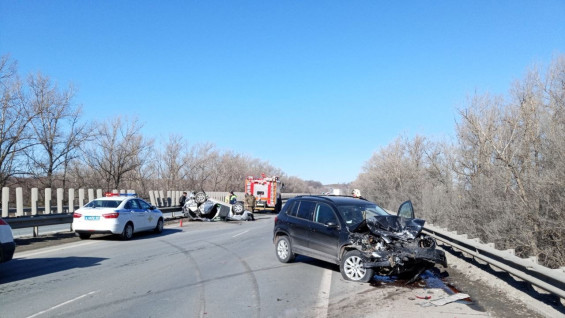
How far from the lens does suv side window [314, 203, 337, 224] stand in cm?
953

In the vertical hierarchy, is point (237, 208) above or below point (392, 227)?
below

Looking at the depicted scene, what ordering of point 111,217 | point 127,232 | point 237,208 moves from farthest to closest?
1. point 237,208
2. point 127,232
3. point 111,217

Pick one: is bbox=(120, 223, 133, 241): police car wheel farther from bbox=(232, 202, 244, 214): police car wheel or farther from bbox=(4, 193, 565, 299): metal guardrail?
bbox=(232, 202, 244, 214): police car wheel

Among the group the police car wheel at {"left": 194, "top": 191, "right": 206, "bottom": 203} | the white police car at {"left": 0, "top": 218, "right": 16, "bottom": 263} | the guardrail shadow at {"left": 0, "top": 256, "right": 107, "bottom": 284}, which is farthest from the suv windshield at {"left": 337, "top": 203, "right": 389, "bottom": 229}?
the police car wheel at {"left": 194, "top": 191, "right": 206, "bottom": 203}

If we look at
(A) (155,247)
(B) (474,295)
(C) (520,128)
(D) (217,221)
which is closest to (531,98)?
(C) (520,128)

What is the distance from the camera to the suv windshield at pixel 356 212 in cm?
923

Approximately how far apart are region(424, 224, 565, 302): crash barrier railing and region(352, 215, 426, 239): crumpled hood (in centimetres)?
Answer: 143

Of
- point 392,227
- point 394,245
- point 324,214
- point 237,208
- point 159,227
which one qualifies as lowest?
point 159,227

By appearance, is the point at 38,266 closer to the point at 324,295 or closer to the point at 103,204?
the point at 103,204

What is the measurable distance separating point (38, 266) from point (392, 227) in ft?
27.2

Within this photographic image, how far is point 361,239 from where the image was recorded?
28.0 ft

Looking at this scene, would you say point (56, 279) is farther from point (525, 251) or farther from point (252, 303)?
point (525, 251)

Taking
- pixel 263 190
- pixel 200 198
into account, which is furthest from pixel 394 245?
pixel 263 190

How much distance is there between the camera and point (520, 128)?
50.9 feet
